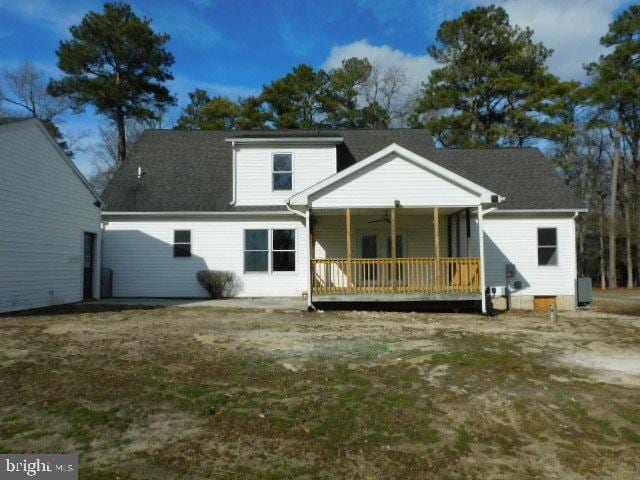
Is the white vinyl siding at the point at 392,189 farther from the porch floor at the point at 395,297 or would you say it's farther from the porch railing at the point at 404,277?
the porch floor at the point at 395,297

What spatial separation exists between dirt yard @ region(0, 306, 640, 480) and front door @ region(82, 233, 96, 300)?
267 inches

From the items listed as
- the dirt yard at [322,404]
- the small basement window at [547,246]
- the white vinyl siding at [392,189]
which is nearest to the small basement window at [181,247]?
the white vinyl siding at [392,189]

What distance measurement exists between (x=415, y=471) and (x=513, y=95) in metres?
32.5

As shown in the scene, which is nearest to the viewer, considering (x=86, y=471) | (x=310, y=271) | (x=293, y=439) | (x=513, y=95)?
(x=86, y=471)

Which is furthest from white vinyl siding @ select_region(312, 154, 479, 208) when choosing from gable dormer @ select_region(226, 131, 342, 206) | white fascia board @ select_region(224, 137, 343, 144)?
white fascia board @ select_region(224, 137, 343, 144)

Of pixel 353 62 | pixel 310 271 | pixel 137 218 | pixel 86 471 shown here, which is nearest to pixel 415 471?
pixel 86 471

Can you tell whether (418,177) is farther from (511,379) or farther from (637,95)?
(637,95)

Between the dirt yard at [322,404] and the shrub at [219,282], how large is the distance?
6.41 m

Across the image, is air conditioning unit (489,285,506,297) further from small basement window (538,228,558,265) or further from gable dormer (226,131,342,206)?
gable dormer (226,131,342,206)

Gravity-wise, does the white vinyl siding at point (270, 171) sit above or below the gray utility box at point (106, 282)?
above

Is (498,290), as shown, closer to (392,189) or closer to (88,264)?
(392,189)

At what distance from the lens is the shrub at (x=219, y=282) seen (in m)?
15.7

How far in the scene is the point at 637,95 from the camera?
29391mm

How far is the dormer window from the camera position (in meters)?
16.4
